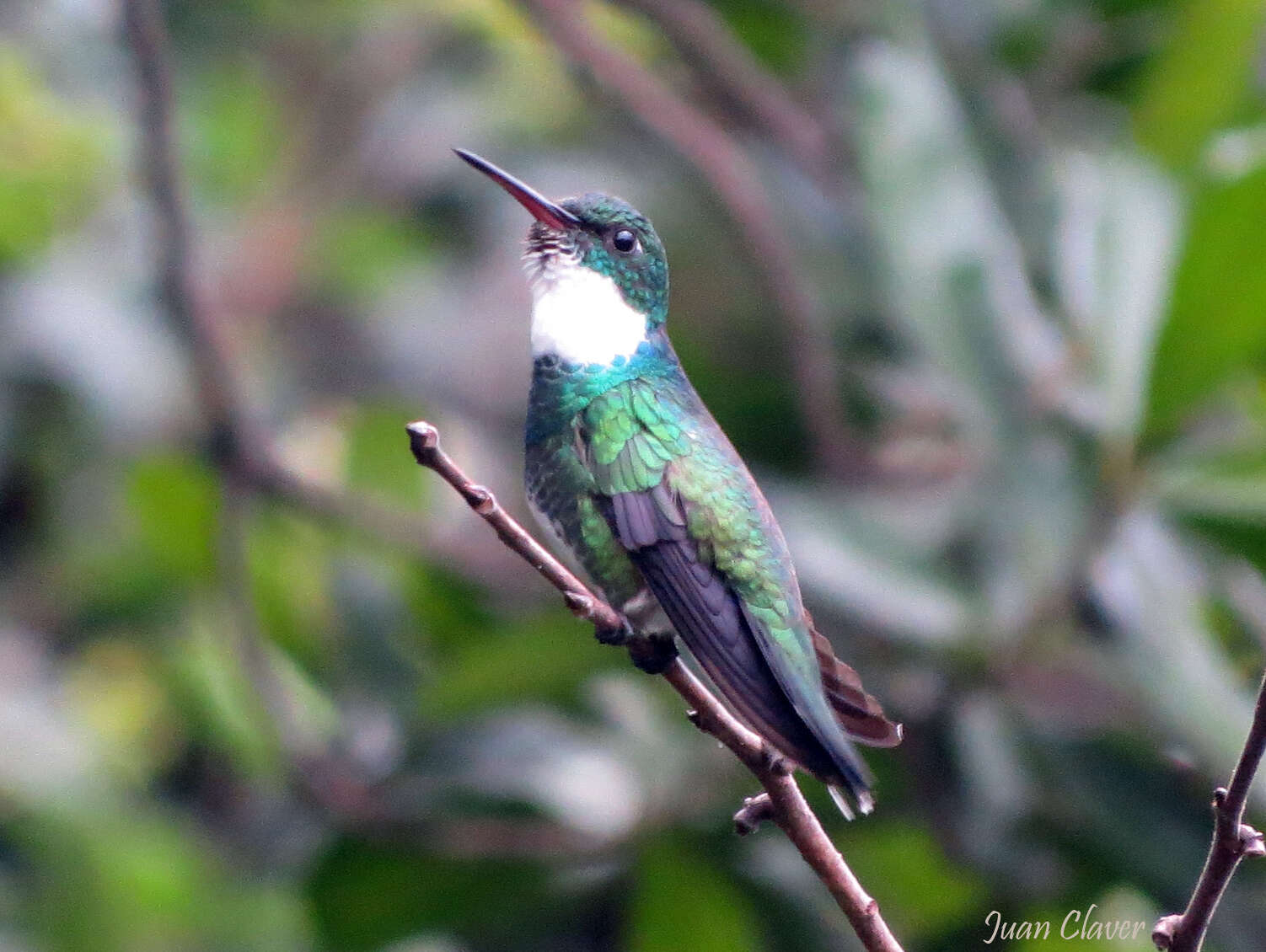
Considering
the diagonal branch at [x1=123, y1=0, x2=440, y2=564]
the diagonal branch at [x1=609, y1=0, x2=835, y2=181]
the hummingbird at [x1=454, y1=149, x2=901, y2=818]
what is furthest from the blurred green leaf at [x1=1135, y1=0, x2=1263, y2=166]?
the diagonal branch at [x1=123, y1=0, x2=440, y2=564]

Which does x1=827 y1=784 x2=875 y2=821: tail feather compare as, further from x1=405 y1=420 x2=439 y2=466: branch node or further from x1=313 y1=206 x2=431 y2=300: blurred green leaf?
x1=313 y1=206 x2=431 y2=300: blurred green leaf

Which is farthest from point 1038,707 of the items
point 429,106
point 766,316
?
point 429,106

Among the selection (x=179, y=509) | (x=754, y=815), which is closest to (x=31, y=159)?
(x=179, y=509)

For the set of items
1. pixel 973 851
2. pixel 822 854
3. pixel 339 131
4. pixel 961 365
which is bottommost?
pixel 973 851

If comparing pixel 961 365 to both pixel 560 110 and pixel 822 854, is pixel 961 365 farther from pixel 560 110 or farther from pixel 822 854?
pixel 560 110

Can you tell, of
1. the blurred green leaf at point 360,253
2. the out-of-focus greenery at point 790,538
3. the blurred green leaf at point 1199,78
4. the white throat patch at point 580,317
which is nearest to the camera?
the white throat patch at point 580,317

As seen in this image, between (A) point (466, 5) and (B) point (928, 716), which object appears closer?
(B) point (928, 716)

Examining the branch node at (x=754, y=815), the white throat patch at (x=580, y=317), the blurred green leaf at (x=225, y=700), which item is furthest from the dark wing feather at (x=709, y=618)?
the blurred green leaf at (x=225, y=700)

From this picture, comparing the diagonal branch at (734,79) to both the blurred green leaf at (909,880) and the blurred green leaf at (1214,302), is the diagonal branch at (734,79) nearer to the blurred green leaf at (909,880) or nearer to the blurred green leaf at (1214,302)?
the blurred green leaf at (1214,302)
